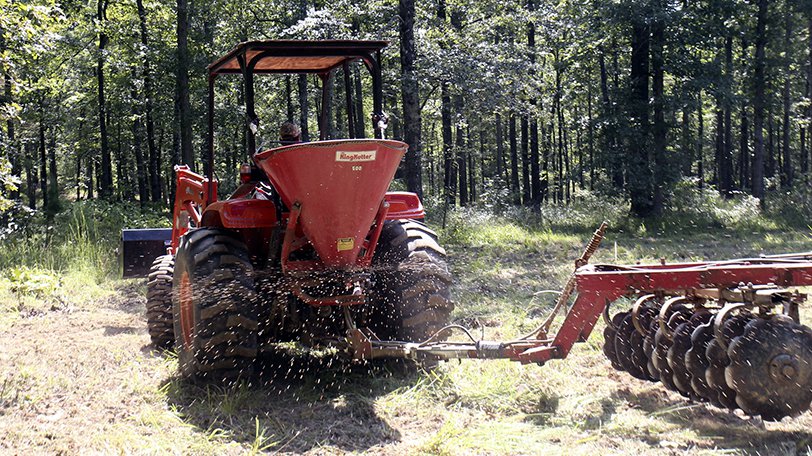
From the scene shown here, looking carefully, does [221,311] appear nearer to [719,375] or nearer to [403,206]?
[403,206]

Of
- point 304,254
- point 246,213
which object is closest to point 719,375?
point 304,254

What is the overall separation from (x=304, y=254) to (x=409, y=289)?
2.68 ft

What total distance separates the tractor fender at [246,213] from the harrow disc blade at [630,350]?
8.39 ft

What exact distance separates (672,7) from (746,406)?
1663cm

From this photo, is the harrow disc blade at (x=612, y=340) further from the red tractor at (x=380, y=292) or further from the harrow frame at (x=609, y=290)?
the harrow frame at (x=609, y=290)

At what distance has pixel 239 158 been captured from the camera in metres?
31.0

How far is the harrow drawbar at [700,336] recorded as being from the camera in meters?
3.72

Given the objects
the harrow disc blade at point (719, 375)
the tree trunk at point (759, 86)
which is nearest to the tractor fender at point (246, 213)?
the harrow disc blade at point (719, 375)

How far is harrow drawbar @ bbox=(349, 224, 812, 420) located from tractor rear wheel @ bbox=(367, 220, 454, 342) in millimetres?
241

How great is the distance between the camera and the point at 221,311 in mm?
4617

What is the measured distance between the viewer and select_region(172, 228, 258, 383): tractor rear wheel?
461 centimetres

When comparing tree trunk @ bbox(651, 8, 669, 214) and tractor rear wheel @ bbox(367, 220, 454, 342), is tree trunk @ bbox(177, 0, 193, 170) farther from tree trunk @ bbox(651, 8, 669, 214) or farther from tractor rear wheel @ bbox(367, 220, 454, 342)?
tree trunk @ bbox(651, 8, 669, 214)

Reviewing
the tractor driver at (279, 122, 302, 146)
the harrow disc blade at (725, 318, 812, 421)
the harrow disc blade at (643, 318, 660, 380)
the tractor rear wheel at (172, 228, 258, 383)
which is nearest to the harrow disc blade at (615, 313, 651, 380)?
the harrow disc blade at (643, 318, 660, 380)

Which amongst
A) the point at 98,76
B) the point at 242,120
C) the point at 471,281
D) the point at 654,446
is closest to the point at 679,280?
the point at 654,446
